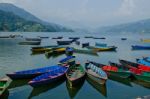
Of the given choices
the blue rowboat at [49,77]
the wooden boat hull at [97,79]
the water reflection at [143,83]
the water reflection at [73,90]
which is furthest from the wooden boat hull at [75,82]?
the water reflection at [143,83]

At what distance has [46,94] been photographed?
29.0m

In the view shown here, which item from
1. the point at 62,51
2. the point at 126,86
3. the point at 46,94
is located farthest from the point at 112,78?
the point at 62,51

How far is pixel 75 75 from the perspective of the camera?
3381cm

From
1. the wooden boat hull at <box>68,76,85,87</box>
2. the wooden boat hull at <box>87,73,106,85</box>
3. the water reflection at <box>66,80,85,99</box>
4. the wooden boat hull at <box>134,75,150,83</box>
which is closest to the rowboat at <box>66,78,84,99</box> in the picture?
the water reflection at <box>66,80,85,99</box>

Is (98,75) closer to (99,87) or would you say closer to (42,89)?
(99,87)

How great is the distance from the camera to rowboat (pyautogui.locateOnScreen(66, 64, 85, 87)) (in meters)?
29.9

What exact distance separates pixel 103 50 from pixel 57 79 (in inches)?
1750

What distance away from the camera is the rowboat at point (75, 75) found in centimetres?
2988

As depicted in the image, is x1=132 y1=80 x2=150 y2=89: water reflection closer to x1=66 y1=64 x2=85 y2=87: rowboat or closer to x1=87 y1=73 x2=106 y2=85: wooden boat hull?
Result: x1=87 y1=73 x2=106 y2=85: wooden boat hull

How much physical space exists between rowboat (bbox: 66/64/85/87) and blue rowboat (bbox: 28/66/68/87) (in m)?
0.97

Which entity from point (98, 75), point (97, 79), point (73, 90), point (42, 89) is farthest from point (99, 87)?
point (42, 89)

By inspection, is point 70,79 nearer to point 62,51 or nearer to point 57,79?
Answer: point 57,79

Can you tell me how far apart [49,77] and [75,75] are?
416cm

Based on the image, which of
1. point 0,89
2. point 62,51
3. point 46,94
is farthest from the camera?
point 62,51
